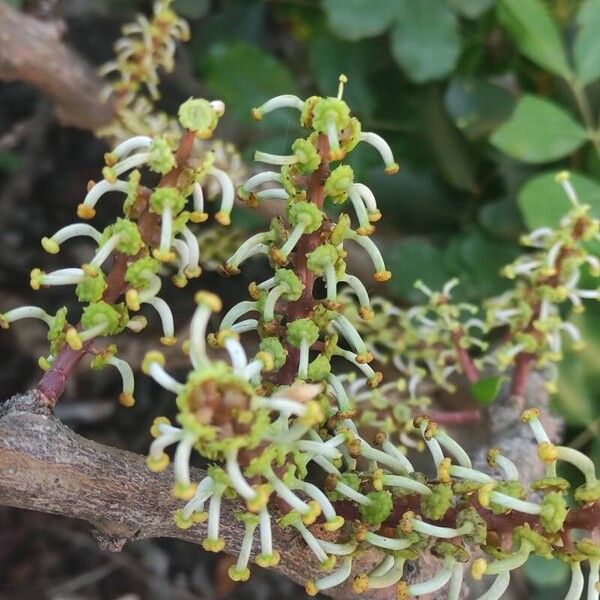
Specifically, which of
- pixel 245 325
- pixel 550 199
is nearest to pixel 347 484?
pixel 245 325

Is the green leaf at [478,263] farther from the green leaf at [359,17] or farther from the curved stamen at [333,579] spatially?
the curved stamen at [333,579]

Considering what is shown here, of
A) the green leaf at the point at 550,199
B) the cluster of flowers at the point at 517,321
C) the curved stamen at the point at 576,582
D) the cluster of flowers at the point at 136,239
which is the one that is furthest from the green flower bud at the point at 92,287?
the green leaf at the point at 550,199

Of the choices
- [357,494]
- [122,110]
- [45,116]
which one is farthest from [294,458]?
[45,116]

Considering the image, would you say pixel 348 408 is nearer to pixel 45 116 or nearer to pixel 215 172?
pixel 215 172

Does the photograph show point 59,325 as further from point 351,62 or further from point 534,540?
point 351,62

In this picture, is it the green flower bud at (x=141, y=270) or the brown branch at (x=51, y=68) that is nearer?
the green flower bud at (x=141, y=270)

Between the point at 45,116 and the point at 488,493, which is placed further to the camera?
the point at 45,116
